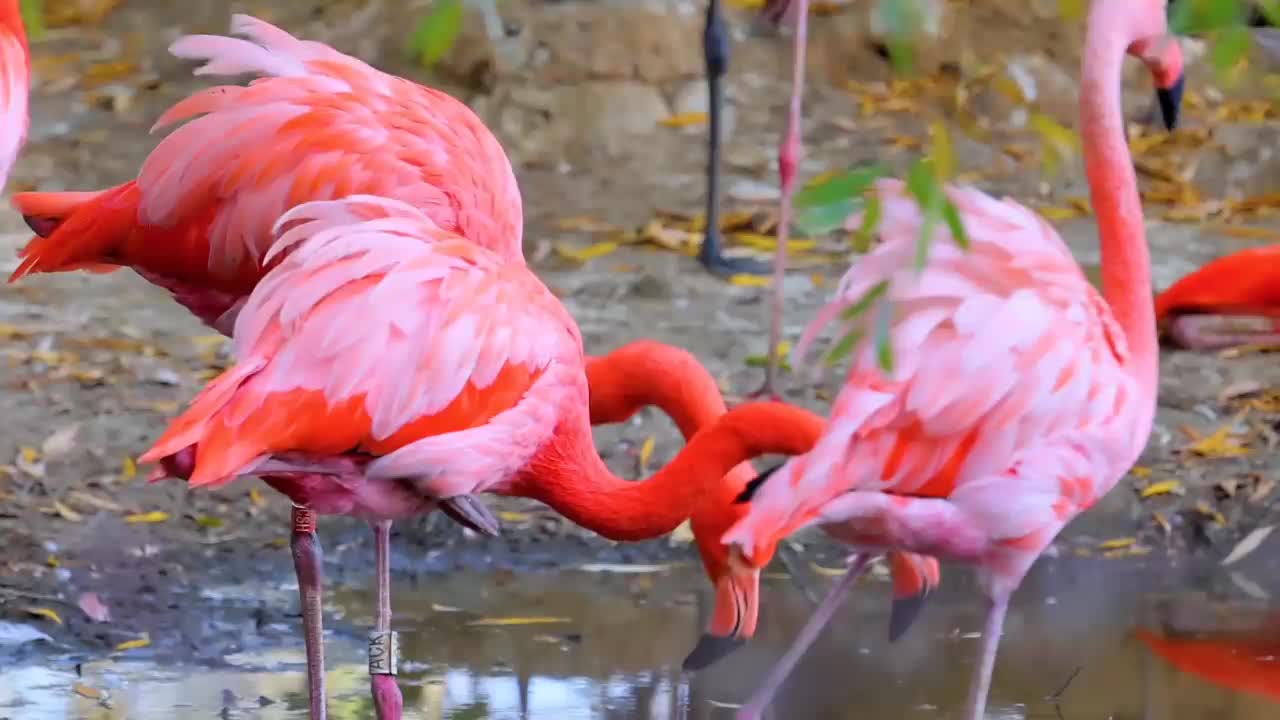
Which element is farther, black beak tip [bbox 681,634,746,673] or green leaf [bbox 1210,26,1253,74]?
black beak tip [bbox 681,634,746,673]

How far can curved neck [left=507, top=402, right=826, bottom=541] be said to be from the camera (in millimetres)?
2955

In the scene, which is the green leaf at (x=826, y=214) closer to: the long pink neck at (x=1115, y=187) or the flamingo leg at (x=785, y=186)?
the long pink neck at (x=1115, y=187)

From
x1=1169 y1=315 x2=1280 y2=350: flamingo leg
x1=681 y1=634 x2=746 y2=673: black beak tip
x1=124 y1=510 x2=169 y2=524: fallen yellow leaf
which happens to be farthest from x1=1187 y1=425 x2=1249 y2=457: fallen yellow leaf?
x1=124 y1=510 x2=169 y2=524: fallen yellow leaf

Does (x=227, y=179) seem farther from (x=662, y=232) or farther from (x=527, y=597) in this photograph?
(x=662, y=232)

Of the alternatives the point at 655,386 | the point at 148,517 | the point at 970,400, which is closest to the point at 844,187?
the point at 970,400

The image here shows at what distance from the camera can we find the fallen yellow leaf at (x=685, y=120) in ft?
22.3

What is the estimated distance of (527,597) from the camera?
375 centimetres

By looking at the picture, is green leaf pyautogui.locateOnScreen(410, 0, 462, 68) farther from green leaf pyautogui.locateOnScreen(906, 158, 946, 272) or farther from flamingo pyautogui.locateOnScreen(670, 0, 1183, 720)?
flamingo pyautogui.locateOnScreen(670, 0, 1183, 720)

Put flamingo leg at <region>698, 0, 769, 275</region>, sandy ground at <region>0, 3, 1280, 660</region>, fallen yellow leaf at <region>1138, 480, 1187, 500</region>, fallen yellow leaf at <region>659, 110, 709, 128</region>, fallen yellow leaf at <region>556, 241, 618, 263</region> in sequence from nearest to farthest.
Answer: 1. sandy ground at <region>0, 3, 1280, 660</region>
2. fallen yellow leaf at <region>1138, 480, 1187, 500</region>
3. flamingo leg at <region>698, 0, 769, 275</region>
4. fallen yellow leaf at <region>556, 241, 618, 263</region>
5. fallen yellow leaf at <region>659, 110, 709, 128</region>

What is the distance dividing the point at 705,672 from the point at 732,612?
0.47 meters

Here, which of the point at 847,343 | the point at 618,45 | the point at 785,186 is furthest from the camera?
the point at 618,45

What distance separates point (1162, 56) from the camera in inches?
124

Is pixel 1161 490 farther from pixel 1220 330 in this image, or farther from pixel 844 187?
pixel 844 187

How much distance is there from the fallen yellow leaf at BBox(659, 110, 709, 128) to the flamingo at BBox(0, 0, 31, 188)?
3553 millimetres
